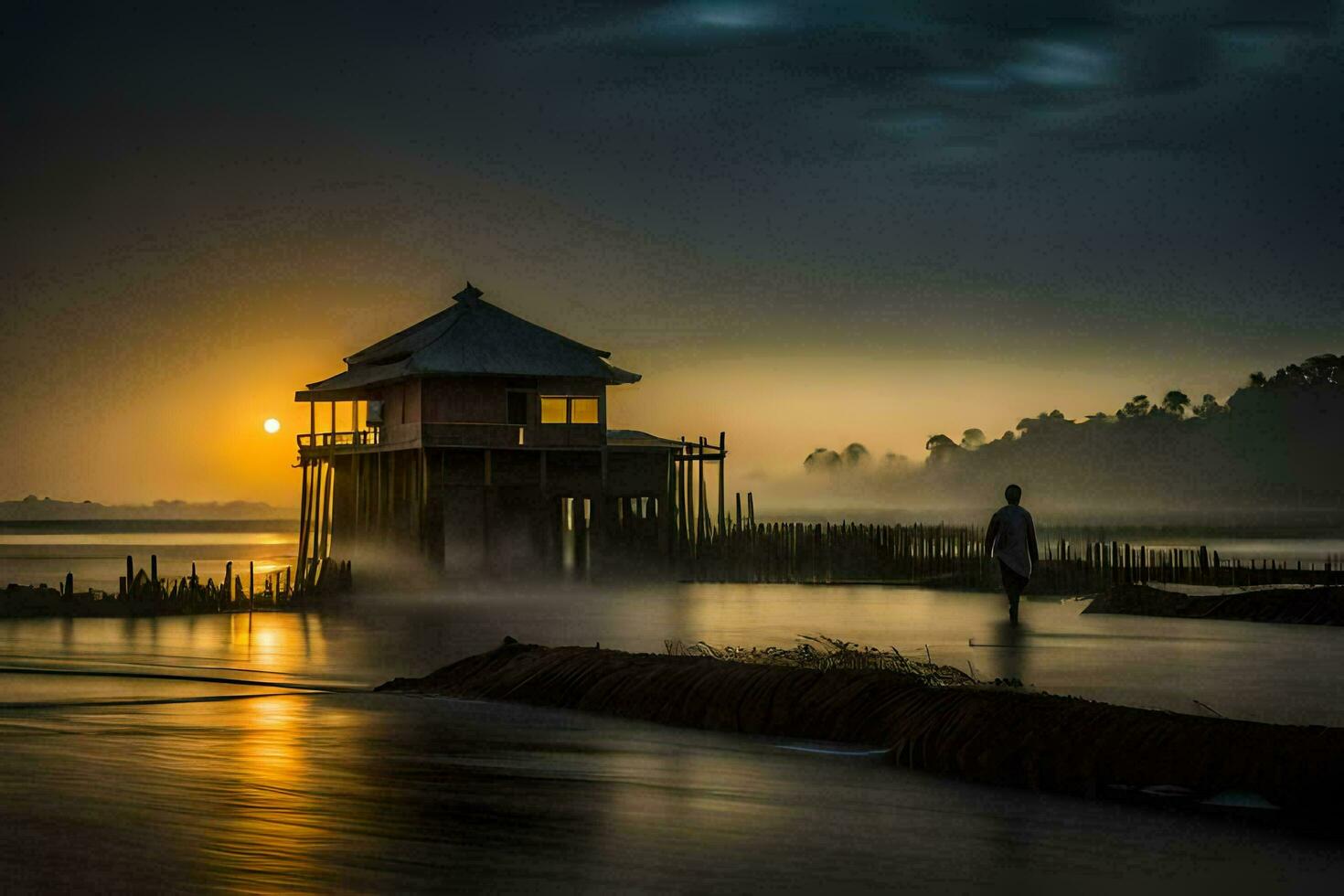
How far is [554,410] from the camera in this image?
1837 inches

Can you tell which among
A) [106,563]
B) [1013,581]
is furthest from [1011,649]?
[106,563]

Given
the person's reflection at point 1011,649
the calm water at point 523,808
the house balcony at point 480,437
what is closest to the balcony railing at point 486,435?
the house balcony at point 480,437

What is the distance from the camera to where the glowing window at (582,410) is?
46656 mm

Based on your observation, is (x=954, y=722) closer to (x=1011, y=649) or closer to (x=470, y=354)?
(x=1011, y=649)

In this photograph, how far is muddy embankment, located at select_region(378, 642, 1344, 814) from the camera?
22.7 ft

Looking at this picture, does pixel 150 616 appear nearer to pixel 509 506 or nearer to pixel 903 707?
pixel 509 506

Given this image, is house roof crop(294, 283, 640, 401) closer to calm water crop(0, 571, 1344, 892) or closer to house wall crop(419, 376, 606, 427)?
house wall crop(419, 376, 606, 427)

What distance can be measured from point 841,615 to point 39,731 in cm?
2099

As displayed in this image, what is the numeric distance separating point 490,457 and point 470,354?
2975 mm

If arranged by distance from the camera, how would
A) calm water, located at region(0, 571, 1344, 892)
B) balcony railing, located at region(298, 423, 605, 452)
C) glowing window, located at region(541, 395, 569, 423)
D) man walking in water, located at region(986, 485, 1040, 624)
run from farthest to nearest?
glowing window, located at region(541, 395, 569, 423) < balcony railing, located at region(298, 423, 605, 452) < man walking in water, located at region(986, 485, 1040, 624) < calm water, located at region(0, 571, 1344, 892)

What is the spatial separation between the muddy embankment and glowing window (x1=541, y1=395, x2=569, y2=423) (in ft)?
117

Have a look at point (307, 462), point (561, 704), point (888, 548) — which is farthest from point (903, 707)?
point (307, 462)

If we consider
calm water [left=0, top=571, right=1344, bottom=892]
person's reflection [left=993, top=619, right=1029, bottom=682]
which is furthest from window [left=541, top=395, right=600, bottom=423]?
calm water [left=0, top=571, right=1344, bottom=892]

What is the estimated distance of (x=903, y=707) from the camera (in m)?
8.64
